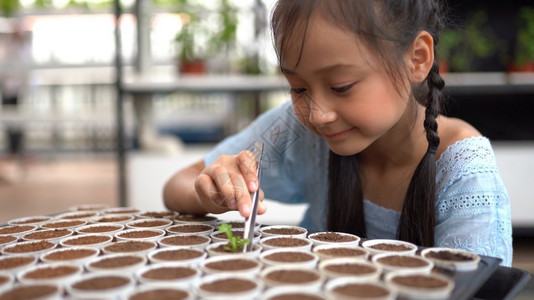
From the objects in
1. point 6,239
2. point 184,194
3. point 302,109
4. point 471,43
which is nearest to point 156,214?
point 184,194

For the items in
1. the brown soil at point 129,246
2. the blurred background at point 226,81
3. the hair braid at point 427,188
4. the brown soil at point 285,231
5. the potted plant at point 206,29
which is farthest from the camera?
the potted plant at point 206,29

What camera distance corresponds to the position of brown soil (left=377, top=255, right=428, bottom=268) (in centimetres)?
66

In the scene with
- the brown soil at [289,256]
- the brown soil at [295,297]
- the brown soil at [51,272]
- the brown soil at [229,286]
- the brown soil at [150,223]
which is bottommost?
the brown soil at [295,297]

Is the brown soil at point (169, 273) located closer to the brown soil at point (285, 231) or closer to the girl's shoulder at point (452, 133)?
the brown soil at point (285, 231)

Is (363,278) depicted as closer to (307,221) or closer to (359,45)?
(359,45)

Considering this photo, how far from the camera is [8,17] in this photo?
4941 mm

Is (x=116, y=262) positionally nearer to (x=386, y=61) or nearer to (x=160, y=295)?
(x=160, y=295)

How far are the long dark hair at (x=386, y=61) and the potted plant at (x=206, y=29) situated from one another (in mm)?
2083

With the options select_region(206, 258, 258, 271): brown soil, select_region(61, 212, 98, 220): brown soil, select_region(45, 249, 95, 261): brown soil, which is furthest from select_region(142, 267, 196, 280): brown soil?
select_region(61, 212, 98, 220): brown soil

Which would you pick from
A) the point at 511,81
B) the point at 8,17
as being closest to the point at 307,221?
the point at 511,81

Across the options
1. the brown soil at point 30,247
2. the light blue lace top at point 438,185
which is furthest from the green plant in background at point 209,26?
the brown soil at point 30,247

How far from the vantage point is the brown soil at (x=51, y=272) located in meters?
0.64

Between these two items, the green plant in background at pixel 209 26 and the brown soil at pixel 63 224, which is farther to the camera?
the green plant in background at pixel 209 26

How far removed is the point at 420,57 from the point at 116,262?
66cm
